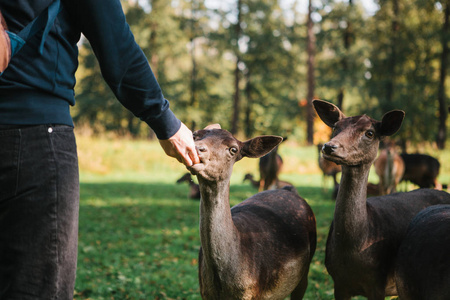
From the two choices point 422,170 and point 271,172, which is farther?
point 271,172

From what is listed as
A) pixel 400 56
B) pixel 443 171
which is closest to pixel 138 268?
pixel 443 171

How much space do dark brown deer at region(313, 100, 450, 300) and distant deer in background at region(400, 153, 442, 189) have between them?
8896mm

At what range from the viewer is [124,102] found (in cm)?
209

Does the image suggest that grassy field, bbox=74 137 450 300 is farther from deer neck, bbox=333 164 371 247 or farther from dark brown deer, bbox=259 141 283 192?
deer neck, bbox=333 164 371 247

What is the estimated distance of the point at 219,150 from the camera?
3197 millimetres

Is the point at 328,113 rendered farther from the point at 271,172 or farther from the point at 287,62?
the point at 287,62

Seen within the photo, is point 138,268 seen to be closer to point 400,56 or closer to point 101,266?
point 101,266

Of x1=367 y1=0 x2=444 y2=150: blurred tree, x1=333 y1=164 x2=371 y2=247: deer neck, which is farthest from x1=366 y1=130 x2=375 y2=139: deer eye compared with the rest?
x1=367 y1=0 x2=444 y2=150: blurred tree

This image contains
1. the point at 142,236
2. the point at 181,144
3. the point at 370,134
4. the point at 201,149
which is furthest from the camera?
the point at 142,236

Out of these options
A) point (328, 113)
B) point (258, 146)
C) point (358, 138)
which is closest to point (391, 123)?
point (358, 138)

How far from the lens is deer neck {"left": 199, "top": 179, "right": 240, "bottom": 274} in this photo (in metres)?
3.28

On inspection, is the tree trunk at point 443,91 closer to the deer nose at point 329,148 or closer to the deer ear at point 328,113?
the deer ear at point 328,113

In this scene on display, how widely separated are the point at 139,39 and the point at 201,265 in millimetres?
33193

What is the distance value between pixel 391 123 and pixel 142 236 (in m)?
6.55
